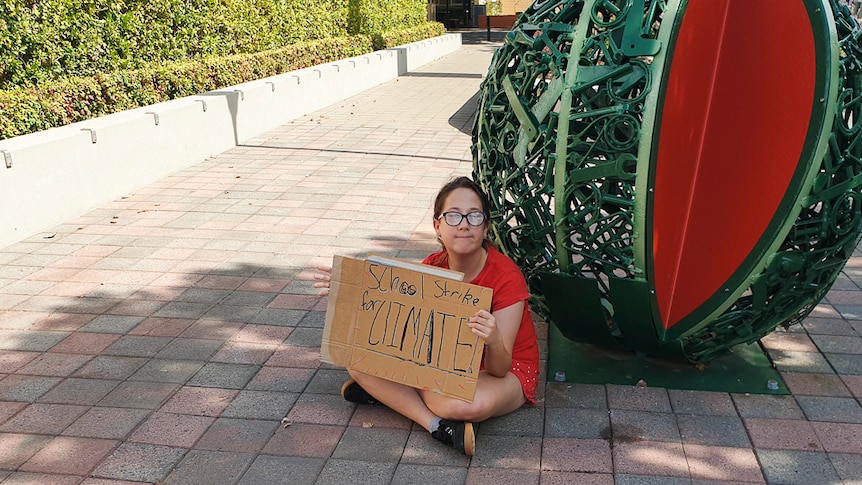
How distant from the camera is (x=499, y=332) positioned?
3.20 meters

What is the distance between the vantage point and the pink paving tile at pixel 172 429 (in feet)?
11.2

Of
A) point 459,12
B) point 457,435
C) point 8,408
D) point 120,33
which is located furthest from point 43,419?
point 459,12

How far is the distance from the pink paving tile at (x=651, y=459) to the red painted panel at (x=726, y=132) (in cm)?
61

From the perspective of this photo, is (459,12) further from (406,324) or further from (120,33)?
(406,324)

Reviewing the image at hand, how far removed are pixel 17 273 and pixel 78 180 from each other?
1.62 m

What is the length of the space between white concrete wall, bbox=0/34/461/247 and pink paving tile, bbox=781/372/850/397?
530cm

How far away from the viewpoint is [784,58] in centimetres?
326

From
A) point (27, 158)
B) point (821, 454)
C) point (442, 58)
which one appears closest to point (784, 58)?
point (821, 454)

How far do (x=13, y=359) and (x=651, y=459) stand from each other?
124 inches

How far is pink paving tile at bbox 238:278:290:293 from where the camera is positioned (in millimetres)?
5145

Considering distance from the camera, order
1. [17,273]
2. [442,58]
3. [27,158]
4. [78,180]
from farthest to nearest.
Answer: [442,58]
[78,180]
[27,158]
[17,273]

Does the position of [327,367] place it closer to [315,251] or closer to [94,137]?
[315,251]

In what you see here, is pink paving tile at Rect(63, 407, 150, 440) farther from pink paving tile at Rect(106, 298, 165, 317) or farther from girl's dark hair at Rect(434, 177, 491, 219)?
girl's dark hair at Rect(434, 177, 491, 219)

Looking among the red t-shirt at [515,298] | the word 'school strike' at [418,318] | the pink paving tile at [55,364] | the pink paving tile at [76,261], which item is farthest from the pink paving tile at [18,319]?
the red t-shirt at [515,298]
